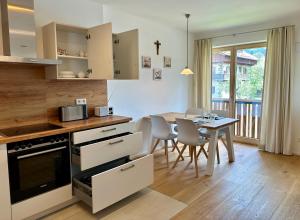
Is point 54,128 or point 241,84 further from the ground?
point 241,84

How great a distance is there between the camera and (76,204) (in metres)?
2.41

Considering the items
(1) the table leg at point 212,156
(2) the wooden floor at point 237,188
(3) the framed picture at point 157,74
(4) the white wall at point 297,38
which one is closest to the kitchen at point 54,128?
(2) the wooden floor at point 237,188

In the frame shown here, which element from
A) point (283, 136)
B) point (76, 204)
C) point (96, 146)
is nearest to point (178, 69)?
point (283, 136)

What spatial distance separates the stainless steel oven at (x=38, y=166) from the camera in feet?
6.29

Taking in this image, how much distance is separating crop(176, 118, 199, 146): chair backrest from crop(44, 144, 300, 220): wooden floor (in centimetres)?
48

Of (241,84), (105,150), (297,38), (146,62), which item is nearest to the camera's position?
(105,150)

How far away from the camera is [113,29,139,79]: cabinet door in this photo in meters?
2.97

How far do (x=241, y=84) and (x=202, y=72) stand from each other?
883 mm

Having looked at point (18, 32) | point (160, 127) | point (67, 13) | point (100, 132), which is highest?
point (67, 13)

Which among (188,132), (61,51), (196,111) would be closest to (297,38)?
(196,111)

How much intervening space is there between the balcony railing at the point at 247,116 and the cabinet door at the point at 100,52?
319cm

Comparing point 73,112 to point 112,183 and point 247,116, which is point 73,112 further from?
point 247,116

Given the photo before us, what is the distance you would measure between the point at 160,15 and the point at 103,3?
1.01 metres

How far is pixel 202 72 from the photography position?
5.02 meters
